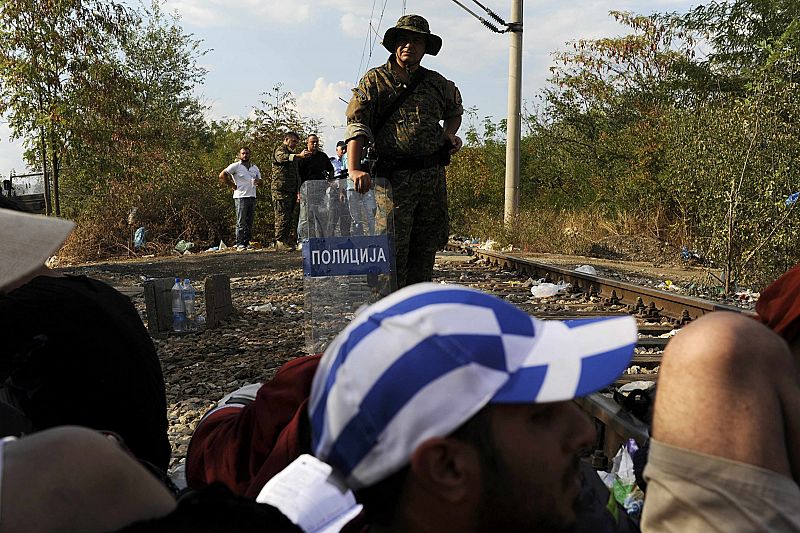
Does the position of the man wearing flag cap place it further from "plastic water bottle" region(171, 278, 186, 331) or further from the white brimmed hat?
"plastic water bottle" region(171, 278, 186, 331)

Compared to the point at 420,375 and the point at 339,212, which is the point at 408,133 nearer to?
the point at 339,212

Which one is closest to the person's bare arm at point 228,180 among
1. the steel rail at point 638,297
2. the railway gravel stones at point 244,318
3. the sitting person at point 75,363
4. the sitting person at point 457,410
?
the railway gravel stones at point 244,318

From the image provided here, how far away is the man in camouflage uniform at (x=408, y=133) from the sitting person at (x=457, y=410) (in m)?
3.98

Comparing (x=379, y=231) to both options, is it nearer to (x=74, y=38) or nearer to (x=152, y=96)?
(x=74, y=38)

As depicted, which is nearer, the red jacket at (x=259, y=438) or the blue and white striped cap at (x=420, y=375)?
the blue and white striped cap at (x=420, y=375)

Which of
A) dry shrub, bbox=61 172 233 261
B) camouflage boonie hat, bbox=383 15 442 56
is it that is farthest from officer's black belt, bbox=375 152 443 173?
dry shrub, bbox=61 172 233 261

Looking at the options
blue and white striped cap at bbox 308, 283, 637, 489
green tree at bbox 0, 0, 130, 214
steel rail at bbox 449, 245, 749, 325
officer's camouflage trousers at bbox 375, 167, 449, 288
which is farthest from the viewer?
green tree at bbox 0, 0, 130, 214

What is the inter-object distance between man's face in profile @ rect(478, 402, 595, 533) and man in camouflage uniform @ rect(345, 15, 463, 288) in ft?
13.2

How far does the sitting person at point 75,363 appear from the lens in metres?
2.14

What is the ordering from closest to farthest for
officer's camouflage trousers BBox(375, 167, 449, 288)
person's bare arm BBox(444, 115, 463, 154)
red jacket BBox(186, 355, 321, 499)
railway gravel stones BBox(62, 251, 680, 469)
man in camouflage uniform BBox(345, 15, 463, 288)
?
1. red jacket BBox(186, 355, 321, 499)
2. railway gravel stones BBox(62, 251, 680, 469)
3. man in camouflage uniform BBox(345, 15, 463, 288)
4. officer's camouflage trousers BBox(375, 167, 449, 288)
5. person's bare arm BBox(444, 115, 463, 154)

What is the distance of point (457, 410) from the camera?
4.08 feet

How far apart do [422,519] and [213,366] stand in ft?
15.2

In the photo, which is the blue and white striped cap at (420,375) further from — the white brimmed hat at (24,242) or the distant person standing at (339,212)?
the distant person standing at (339,212)

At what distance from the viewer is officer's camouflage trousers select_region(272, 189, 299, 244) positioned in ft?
52.9
